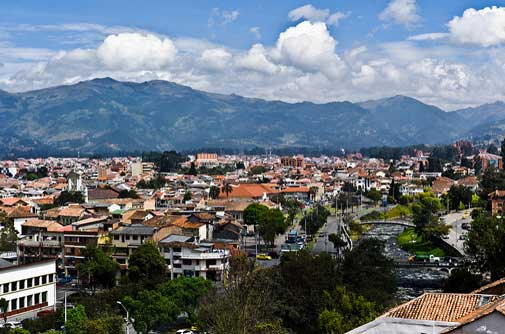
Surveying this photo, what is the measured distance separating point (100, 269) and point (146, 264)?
229 centimetres

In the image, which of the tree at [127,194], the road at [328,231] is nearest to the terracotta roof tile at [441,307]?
the road at [328,231]

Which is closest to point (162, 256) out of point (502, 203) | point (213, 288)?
point (213, 288)

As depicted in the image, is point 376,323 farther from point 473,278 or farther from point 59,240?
point 59,240

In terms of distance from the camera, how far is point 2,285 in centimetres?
2531

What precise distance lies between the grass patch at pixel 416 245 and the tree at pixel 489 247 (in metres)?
16.8

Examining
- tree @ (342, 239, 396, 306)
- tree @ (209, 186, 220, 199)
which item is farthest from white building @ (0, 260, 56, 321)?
tree @ (209, 186, 220, 199)

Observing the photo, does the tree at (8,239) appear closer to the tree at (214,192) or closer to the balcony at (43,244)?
the balcony at (43,244)

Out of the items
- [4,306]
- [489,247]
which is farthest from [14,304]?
[489,247]

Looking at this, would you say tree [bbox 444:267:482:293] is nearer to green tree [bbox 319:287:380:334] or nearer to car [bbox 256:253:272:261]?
green tree [bbox 319:287:380:334]

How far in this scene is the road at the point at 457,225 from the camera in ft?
147

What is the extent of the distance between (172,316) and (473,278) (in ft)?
35.7

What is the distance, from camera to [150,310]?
2198 cm

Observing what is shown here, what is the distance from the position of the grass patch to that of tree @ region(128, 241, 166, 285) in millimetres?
22265

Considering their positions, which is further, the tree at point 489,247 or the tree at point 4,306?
the tree at point 4,306
